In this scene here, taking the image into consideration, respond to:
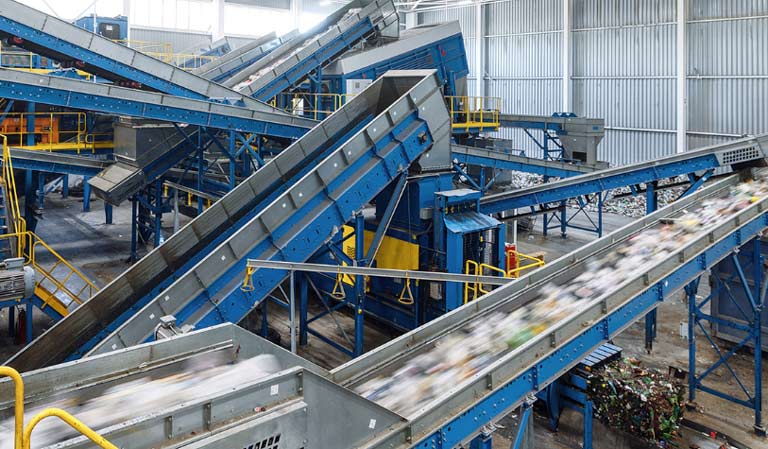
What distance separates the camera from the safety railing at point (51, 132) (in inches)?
580

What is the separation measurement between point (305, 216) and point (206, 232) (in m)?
1.45

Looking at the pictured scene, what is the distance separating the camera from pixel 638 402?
24.0 ft

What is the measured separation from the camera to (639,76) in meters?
22.7

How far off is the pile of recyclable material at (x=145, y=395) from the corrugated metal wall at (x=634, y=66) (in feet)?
65.9

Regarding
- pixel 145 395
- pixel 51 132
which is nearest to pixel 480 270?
pixel 145 395

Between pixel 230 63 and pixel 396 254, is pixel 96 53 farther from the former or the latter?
pixel 230 63

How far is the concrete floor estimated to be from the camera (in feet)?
24.8

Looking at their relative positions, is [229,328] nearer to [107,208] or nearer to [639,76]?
[107,208]

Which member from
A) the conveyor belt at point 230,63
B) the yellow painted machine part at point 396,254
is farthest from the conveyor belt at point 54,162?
the yellow painted machine part at point 396,254

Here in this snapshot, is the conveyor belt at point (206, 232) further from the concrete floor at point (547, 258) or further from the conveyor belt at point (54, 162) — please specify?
the conveyor belt at point (54, 162)

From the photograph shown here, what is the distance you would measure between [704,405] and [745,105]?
14628 mm

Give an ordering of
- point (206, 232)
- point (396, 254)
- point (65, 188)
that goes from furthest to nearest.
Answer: point (65, 188), point (396, 254), point (206, 232)

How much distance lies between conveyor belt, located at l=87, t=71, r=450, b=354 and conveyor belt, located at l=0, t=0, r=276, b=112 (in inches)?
166

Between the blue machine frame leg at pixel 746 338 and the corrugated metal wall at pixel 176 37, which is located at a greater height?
the corrugated metal wall at pixel 176 37
